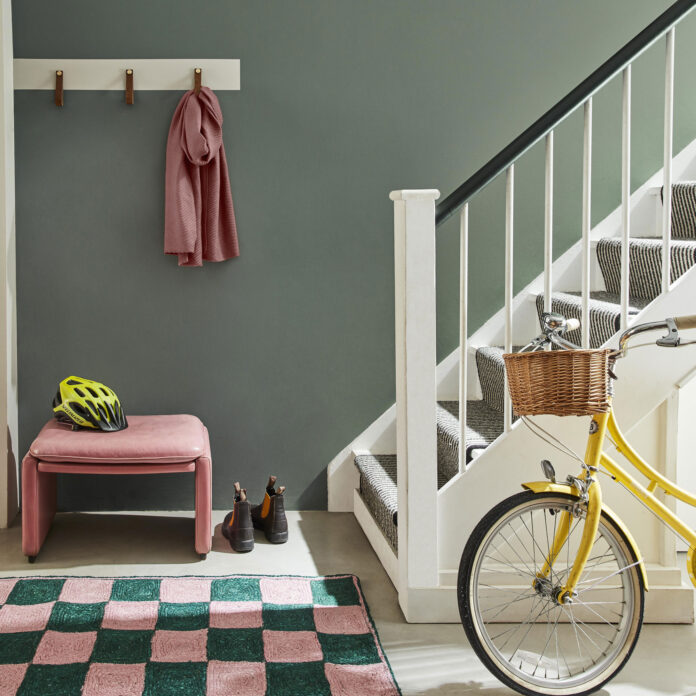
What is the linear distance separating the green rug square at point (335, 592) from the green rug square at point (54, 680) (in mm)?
754

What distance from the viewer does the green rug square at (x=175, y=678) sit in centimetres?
204

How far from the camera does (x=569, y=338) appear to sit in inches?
111

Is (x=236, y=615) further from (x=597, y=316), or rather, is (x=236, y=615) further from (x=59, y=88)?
(x=59, y=88)

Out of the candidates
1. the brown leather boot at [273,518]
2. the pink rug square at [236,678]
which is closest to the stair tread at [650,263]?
the brown leather boot at [273,518]

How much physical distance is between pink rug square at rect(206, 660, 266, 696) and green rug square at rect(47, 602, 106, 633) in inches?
17.6

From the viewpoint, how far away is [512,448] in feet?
8.08

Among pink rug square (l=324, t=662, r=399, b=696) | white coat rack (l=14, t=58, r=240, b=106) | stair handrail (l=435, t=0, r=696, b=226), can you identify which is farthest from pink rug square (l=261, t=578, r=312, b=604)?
white coat rack (l=14, t=58, r=240, b=106)

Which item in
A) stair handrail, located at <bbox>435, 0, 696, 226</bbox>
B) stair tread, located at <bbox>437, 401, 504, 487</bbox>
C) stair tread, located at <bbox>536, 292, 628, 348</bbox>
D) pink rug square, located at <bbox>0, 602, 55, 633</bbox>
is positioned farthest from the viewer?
stair tread, located at <bbox>437, 401, 504, 487</bbox>

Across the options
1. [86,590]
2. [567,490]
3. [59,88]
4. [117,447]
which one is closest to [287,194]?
[59,88]

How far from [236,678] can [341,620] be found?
1.45 feet

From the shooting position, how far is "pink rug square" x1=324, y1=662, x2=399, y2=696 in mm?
2051

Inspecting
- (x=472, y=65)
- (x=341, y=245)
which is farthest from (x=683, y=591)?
(x=472, y=65)

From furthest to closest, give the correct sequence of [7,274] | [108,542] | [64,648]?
[7,274] < [108,542] < [64,648]

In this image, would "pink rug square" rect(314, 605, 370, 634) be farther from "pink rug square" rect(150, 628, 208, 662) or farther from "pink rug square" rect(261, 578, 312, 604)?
"pink rug square" rect(150, 628, 208, 662)
